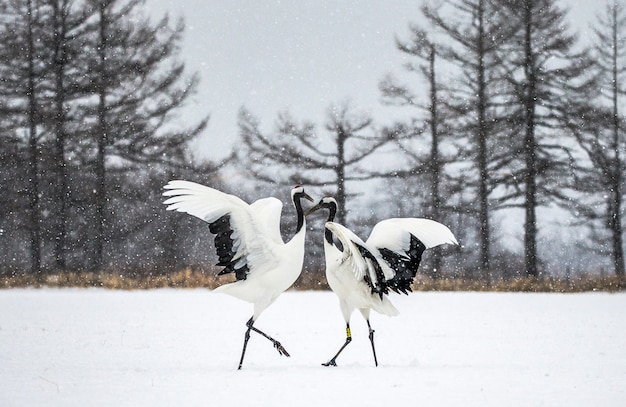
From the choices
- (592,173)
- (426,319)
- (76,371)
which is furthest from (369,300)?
(592,173)

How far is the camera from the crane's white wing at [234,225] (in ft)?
22.2

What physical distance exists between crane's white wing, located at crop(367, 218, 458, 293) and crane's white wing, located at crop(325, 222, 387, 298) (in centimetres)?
16

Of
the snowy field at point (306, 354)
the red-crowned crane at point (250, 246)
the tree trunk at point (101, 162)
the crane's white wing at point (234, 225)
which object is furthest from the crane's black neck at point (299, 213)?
the tree trunk at point (101, 162)

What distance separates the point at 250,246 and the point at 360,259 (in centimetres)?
116

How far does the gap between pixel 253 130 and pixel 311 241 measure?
443cm

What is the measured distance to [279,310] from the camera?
1406 cm

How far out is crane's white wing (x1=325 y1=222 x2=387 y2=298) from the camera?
6.66 meters

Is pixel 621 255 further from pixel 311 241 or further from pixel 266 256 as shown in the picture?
pixel 266 256

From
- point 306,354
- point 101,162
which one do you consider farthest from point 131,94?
point 306,354

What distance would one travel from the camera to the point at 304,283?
2020cm

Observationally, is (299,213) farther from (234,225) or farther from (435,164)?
(435,164)

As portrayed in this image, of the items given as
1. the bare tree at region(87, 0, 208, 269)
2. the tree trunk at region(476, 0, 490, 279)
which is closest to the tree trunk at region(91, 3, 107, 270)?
the bare tree at region(87, 0, 208, 269)

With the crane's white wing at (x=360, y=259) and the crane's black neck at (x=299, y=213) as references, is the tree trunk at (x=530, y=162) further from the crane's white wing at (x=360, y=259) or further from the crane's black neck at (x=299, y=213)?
the crane's black neck at (x=299, y=213)

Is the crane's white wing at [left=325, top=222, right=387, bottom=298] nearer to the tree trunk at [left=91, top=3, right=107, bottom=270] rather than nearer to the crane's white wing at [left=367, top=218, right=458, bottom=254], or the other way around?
the crane's white wing at [left=367, top=218, right=458, bottom=254]
